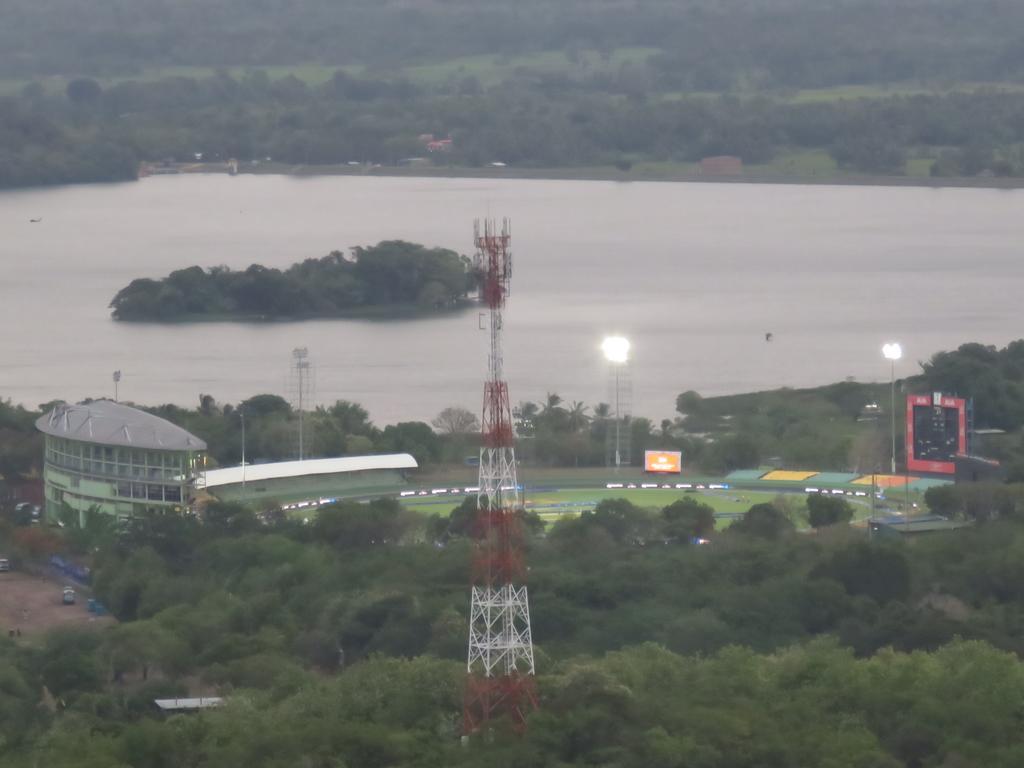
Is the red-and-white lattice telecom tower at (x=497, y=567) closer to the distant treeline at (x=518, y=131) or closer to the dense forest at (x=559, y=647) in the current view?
the dense forest at (x=559, y=647)

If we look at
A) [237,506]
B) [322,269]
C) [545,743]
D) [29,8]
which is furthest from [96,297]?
[29,8]

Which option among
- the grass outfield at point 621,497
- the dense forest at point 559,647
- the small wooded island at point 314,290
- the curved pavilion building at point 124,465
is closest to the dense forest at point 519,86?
the small wooded island at point 314,290

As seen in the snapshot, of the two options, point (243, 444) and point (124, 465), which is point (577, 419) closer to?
point (243, 444)

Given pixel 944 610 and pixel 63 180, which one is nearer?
pixel 944 610

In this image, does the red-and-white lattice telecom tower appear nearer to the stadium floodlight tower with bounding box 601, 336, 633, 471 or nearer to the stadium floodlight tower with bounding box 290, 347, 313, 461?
the stadium floodlight tower with bounding box 601, 336, 633, 471

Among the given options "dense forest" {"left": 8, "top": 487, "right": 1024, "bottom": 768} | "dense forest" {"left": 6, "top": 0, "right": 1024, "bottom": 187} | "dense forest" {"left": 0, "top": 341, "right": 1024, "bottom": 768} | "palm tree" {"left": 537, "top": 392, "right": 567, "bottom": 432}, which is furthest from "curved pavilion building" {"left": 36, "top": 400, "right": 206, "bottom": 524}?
"dense forest" {"left": 6, "top": 0, "right": 1024, "bottom": 187}

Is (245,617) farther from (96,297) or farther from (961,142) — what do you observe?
(961,142)

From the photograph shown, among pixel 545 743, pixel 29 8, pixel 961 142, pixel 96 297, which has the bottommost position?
pixel 545 743
